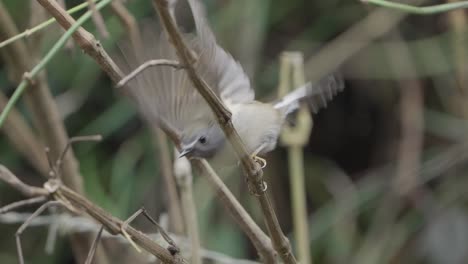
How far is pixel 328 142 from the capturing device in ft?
6.58

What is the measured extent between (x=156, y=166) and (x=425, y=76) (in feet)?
2.19

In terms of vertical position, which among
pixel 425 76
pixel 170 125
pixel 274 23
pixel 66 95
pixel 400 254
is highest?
pixel 66 95

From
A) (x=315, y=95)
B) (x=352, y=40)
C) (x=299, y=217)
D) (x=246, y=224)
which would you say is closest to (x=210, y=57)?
(x=246, y=224)

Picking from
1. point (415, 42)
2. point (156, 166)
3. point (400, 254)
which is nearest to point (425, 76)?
point (415, 42)

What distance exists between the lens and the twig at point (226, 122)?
0.53m

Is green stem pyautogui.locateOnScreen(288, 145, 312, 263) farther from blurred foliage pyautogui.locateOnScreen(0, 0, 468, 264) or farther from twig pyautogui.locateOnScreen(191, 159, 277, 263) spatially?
blurred foliage pyautogui.locateOnScreen(0, 0, 468, 264)

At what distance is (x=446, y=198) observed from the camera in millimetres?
1834

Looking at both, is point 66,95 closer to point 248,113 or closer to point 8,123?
point 8,123

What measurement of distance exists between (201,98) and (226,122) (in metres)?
0.21

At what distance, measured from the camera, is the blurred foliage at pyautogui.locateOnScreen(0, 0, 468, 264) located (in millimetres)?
1702

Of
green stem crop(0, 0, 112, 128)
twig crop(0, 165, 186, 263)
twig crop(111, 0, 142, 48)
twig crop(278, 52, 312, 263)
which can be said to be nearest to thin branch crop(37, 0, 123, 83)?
green stem crop(0, 0, 112, 128)

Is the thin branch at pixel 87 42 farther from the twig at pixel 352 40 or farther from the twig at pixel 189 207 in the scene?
the twig at pixel 352 40

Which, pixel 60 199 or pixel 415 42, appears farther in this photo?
pixel 415 42

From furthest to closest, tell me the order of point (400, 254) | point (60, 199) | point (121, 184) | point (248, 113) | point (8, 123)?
1. point (400, 254)
2. point (121, 184)
3. point (8, 123)
4. point (248, 113)
5. point (60, 199)
